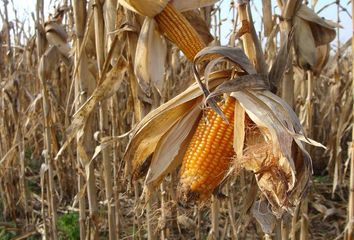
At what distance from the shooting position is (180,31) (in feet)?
3.39

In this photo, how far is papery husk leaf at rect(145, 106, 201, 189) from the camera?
3.17 ft

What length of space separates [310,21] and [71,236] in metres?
2.13

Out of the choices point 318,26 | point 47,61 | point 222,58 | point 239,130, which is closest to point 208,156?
point 239,130

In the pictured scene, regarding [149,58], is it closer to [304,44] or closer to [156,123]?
[156,123]

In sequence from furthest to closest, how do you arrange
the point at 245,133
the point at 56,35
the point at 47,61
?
the point at 56,35
the point at 47,61
the point at 245,133

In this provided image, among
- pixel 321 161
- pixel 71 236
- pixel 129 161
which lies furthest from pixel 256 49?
pixel 321 161

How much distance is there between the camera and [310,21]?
135 cm

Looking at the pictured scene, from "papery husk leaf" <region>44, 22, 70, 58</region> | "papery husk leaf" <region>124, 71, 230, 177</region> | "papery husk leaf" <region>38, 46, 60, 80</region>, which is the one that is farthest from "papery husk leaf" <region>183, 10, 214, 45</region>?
"papery husk leaf" <region>44, 22, 70, 58</region>

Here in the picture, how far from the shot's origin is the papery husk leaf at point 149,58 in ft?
3.87

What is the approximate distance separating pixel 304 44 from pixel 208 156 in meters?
0.63

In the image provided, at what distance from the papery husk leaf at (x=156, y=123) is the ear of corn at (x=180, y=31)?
11 centimetres

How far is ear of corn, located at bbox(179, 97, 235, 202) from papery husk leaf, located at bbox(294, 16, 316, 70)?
0.50 meters

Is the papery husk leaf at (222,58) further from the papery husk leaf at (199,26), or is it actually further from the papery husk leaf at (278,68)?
the papery husk leaf at (199,26)

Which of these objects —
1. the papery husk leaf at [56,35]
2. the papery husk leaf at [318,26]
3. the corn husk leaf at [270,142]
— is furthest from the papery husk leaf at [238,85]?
the papery husk leaf at [56,35]
